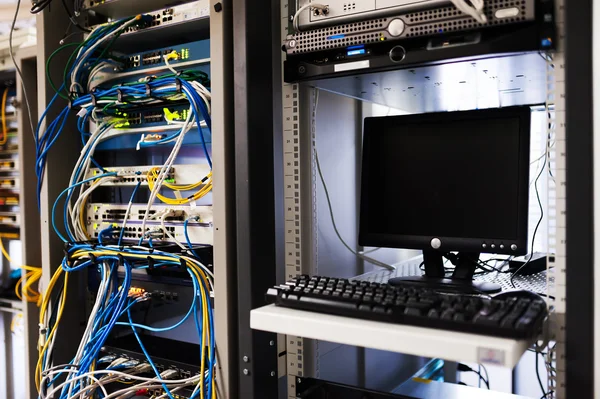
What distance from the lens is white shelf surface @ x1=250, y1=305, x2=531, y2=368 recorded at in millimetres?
739

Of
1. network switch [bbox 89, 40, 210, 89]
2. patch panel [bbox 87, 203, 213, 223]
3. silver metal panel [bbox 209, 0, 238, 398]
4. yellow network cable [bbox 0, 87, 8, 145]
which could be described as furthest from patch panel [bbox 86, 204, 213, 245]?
yellow network cable [bbox 0, 87, 8, 145]

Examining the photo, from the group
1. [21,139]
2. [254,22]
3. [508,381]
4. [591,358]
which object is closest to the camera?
[591,358]

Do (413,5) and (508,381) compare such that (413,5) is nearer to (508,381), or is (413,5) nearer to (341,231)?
(341,231)

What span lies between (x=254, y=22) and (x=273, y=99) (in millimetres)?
182

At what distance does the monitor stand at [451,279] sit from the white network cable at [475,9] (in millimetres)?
579

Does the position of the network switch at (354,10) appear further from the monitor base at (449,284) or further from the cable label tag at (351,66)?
the monitor base at (449,284)

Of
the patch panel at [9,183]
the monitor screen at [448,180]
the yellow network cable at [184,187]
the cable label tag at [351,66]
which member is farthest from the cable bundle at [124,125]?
the patch panel at [9,183]

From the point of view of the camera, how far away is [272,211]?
3.74ft

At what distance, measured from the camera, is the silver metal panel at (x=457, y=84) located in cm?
104

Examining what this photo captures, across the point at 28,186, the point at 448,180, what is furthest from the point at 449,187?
the point at 28,186

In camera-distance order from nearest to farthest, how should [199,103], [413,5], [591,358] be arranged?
[591,358], [413,5], [199,103]

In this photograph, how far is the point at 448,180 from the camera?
49.5 inches

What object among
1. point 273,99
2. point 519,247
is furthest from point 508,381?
point 273,99

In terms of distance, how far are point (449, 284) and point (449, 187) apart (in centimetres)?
25
